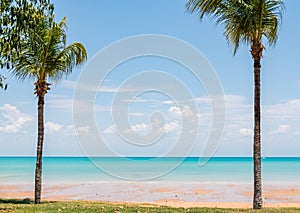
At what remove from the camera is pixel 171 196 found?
2712 cm

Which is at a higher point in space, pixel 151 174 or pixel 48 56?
pixel 48 56

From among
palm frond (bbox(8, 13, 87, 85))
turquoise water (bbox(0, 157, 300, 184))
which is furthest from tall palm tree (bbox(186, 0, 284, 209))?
turquoise water (bbox(0, 157, 300, 184))

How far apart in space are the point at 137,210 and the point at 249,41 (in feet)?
19.9

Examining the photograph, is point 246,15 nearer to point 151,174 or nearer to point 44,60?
point 44,60

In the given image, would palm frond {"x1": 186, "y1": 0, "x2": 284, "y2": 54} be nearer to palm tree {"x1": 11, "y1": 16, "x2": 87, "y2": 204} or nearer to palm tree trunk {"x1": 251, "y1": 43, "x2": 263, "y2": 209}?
palm tree trunk {"x1": 251, "y1": 43, "x2": 263, "y2": 209}

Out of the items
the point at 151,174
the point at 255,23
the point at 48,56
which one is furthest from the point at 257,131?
the point at 151,174

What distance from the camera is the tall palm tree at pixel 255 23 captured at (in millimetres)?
12859

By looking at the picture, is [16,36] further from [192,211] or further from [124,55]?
[124,55]

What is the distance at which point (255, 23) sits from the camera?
42.5 feet

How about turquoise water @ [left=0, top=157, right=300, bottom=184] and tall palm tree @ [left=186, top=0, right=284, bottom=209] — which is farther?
turquoise water @ [left=0, top=157, right=300, bottom=184]

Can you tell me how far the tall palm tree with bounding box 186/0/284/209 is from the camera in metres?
12.9

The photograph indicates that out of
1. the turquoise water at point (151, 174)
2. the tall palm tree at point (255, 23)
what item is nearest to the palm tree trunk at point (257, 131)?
the tall palm tree at point (255, 23)

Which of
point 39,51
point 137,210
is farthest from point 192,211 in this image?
point 39,51

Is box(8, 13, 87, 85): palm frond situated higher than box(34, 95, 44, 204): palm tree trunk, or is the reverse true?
box(8, 13, 87, 85): palm frond
